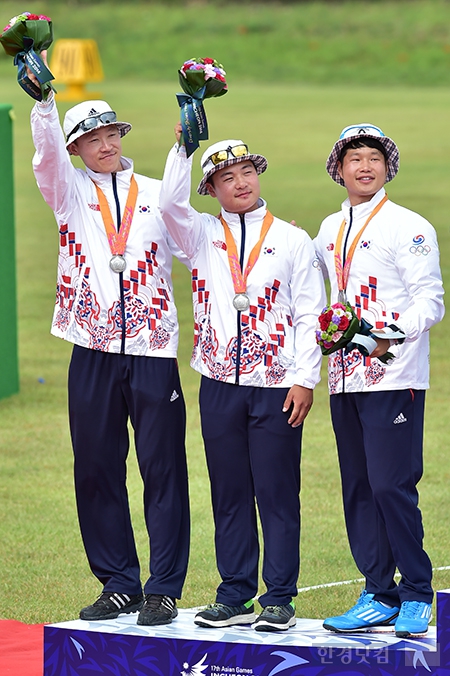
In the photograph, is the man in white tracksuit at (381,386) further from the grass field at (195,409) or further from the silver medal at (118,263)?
the grass field at (195,409)

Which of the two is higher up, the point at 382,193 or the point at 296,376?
the point at 382,193

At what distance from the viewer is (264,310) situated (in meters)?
5.55

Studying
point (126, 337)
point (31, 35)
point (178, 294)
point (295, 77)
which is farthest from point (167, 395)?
point (295, 77)

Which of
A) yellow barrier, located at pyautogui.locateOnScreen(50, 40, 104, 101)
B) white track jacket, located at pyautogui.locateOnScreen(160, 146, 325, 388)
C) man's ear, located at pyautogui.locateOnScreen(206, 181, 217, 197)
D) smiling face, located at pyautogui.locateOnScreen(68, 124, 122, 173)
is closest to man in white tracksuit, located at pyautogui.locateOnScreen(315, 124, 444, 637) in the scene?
white track jacket, located at pyautogui.locateOnScreen(160, 146, 325, 388)

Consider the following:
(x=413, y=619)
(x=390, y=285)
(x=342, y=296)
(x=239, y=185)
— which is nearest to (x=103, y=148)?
(x=239, y=185)

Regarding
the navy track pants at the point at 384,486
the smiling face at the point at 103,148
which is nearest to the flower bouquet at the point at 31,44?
the smiling face at the point at 103,148

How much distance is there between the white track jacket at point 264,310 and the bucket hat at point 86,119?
412mm

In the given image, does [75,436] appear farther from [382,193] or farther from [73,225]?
[382,193]

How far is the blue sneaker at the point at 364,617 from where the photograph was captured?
5426 millimetres

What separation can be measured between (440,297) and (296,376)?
0.64m

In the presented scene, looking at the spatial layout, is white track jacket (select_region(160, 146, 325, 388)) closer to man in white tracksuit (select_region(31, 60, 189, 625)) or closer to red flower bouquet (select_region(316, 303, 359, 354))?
man in white tracksuit (select_region(31, 60, 189, 625))

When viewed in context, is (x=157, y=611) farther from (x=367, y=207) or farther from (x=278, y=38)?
(x=278, y=38)

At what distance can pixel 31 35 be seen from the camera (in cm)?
548

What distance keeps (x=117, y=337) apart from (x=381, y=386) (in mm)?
1091
